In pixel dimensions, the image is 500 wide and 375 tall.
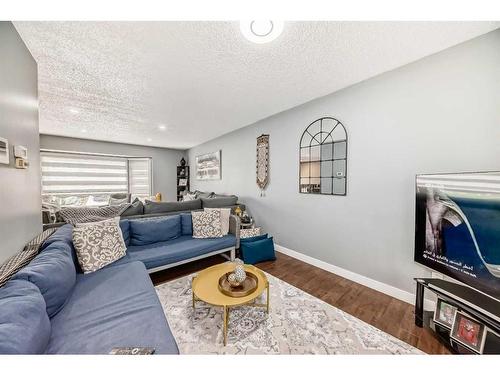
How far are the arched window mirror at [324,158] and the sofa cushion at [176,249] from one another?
1411 mm

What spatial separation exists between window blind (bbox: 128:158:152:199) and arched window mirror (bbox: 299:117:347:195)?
16.3ft

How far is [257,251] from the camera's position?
8.68 feet

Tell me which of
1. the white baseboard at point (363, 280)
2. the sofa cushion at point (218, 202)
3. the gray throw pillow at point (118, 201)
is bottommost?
the white baseboard at point (363, 280)

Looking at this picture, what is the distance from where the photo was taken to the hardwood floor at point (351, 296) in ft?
4.72

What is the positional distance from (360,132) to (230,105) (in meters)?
1.75

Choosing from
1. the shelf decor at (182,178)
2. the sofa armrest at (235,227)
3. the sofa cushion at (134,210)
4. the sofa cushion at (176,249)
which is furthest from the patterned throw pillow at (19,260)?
the shelf decor at (182,178)

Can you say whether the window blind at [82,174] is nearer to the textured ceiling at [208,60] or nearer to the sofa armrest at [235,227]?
the textured ceiling at [208,60]

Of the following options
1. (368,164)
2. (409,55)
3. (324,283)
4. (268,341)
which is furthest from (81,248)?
(409,55)

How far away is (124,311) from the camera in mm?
1204

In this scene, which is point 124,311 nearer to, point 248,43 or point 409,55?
point 248,43

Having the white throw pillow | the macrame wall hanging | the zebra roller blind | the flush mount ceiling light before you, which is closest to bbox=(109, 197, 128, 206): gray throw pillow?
the zebra roller blind

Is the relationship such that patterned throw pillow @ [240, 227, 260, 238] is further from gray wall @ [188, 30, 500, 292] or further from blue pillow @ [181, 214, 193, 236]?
blue pillow @ [181, 214, 193, 236]

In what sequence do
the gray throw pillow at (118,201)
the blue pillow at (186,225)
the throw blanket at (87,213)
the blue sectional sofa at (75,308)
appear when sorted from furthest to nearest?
the gray throw pillow at (118,201), the blue pillow at (186,225), the throw blanket at (87,213), the blue sectional sofa at (75,308)

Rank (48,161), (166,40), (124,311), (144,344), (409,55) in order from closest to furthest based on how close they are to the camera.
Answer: (144,344)
(124,311)
(166,40)
(409,55)
(48,161)
